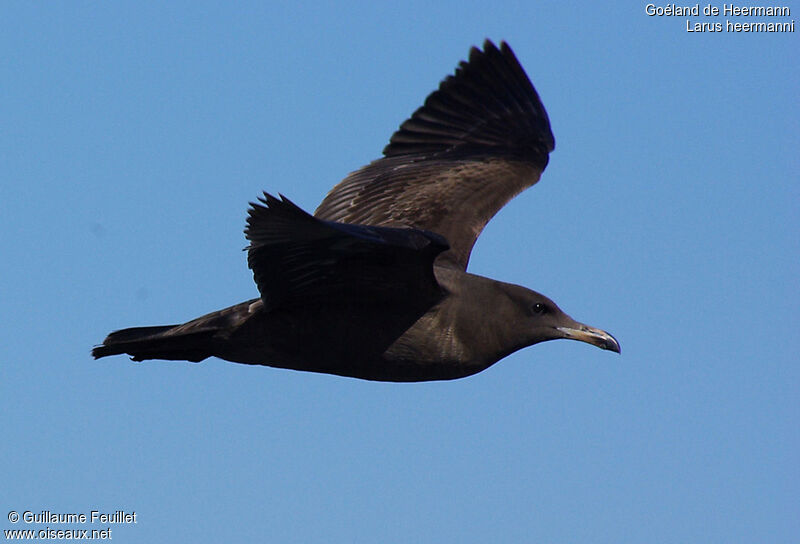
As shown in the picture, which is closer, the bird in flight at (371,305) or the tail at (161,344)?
the bird in flight at (371,305)

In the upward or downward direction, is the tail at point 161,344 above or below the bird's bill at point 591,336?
above

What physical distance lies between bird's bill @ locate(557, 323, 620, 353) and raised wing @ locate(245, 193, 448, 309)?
A: 98cm

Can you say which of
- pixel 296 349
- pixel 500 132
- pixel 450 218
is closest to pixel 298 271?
pixel 296 349

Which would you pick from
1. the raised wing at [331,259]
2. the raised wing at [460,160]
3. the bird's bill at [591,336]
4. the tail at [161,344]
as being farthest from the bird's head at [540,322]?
the tail at [161,344]

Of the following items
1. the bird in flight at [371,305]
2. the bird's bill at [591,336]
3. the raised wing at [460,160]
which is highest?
the raised wing at [460,160]

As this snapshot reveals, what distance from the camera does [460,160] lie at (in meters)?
10.0

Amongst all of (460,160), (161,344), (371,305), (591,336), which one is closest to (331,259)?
(371,305)

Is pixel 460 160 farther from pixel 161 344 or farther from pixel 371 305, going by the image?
pixel 161 344

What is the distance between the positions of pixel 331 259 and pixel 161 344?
61.1 inches

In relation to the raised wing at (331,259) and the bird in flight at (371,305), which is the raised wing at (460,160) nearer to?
the bird in flight at (371,305)

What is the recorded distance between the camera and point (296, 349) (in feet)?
24.4

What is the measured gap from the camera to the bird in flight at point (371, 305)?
6.69 m

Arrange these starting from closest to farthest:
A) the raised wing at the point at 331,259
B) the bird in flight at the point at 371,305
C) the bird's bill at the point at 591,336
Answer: the raised wing at the point at 331,259
the bird in flight at the point at 371,305
the bird's bill at the point at 591,336

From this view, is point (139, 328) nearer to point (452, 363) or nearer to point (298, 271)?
point (298, 271)
